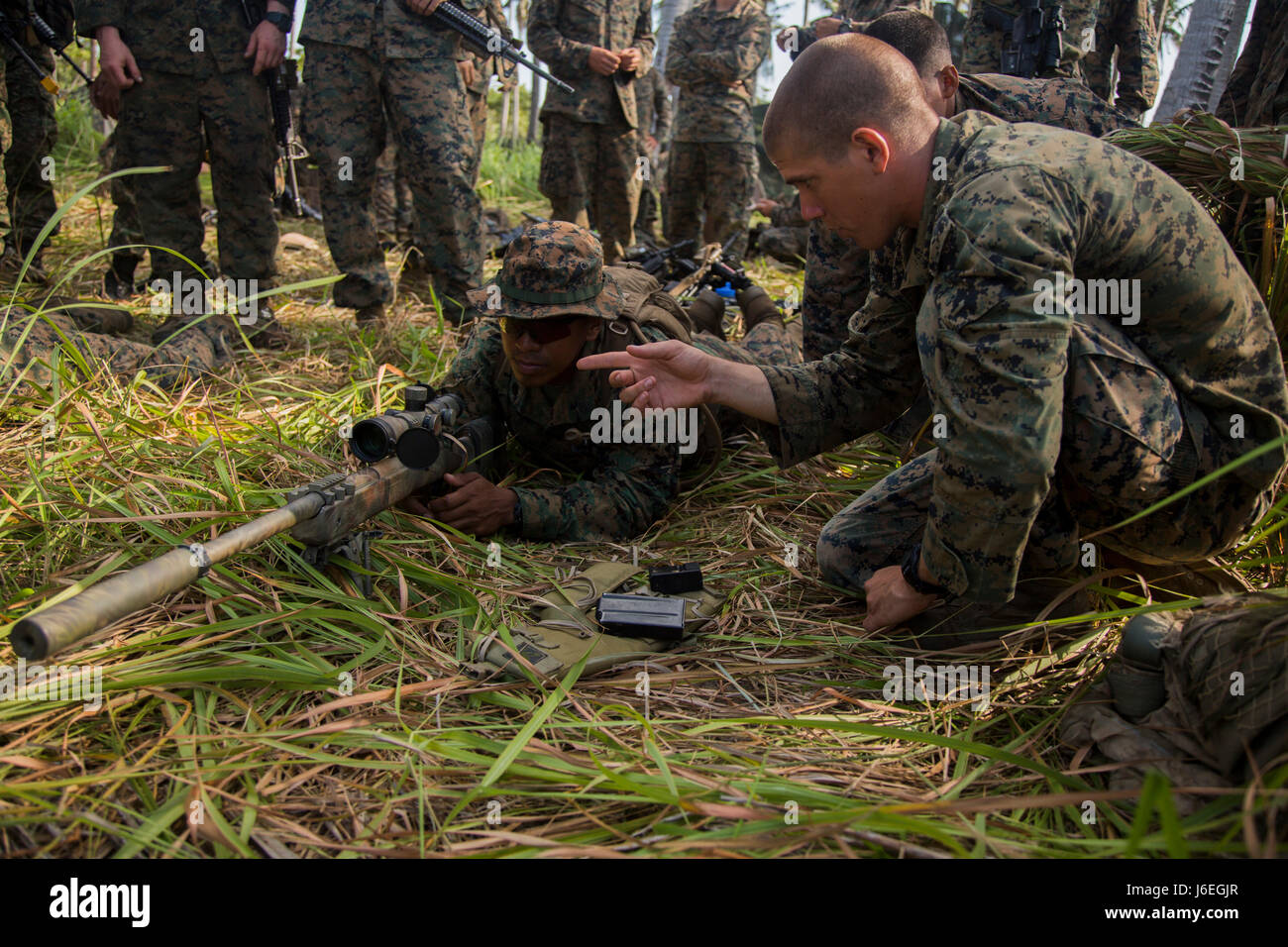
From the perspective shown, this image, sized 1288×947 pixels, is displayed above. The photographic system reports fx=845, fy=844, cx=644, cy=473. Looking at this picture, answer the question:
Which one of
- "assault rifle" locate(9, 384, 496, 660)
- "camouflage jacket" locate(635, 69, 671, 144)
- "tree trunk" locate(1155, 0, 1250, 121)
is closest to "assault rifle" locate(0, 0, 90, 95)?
"assault rifle" locate(9, 384, 496, 660)

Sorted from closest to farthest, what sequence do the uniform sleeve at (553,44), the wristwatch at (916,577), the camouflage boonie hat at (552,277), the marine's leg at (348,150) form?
the wristwatch at (916,577)
the camouflage boonie hat at (552,277)
the marine's leg at (348,150)
the uniform sleeve at (553,44)

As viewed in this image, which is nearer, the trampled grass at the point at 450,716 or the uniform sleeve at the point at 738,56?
the trampled grass at the point at 450,716

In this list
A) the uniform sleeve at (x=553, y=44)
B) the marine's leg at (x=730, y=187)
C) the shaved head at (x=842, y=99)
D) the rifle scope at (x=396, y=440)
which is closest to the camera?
the shaved head at (x=842, y=99)

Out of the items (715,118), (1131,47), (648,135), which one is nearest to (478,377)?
(715,118)

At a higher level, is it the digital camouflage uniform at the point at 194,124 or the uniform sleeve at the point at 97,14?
the uniform sleeve at the point at 97,14

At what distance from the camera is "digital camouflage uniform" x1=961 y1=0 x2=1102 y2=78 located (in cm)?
496

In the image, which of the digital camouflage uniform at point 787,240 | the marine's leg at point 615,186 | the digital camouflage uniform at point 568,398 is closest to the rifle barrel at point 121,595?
the digital camouflage uniform at point 568,398

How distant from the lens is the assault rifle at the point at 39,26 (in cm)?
515

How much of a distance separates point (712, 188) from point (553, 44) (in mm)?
1755

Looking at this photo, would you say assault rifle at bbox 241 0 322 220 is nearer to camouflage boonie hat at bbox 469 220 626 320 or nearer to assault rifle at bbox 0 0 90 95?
assault rifle at bbox 0 0 90 95

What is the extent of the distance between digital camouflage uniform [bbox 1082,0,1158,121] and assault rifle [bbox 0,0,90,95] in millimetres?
6641

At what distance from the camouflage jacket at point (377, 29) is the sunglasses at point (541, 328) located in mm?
2441

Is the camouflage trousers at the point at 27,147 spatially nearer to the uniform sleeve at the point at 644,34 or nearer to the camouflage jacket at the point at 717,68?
the uniform sleeve at the point at 644,34

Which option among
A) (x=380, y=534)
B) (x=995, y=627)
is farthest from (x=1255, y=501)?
(x=380, y=534)
